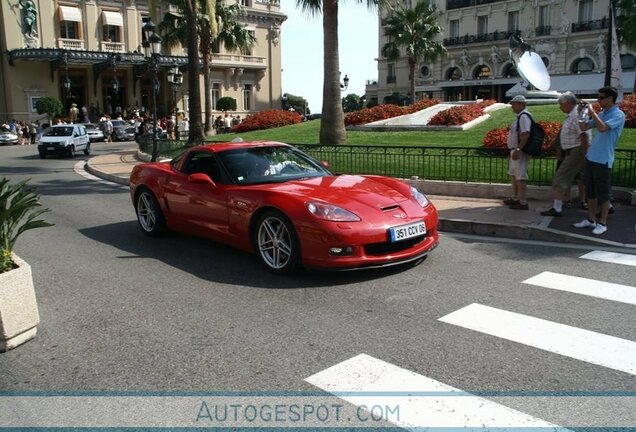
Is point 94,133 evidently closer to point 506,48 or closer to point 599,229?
point 599,229

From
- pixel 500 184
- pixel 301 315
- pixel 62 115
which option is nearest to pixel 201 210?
pixel 301 315

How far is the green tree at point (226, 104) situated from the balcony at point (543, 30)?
100 ft

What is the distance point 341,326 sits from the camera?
4.79 m

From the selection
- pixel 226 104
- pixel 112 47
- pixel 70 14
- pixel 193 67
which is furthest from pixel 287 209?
pixel 226 104

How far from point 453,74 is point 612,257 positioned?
64.4 m

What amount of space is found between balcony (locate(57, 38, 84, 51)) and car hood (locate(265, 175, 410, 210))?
49156 millimetres

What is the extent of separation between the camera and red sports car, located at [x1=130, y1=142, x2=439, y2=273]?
19.2 feet

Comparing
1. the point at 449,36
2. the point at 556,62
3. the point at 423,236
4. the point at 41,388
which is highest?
the point at 449,36

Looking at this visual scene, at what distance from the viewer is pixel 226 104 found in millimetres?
57188

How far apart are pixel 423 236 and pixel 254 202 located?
1850mm

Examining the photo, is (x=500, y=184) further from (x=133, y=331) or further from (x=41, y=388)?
(x=41, y=388)

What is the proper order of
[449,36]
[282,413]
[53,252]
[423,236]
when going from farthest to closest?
[449,36] < [53,252] < [423,236] < [282,413]

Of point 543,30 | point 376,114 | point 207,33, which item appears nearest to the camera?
point 376,114

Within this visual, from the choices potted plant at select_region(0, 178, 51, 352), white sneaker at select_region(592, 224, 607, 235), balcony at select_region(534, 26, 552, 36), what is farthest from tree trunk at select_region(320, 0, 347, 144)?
balcony at select_region(534, 26, 552, 36)
